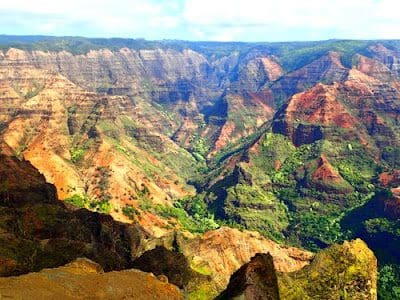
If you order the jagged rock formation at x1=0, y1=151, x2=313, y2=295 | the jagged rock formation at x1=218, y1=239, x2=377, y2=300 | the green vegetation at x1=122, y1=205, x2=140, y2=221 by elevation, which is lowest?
the green vegetation at x1=122, y1=205, x2=140, y2=221

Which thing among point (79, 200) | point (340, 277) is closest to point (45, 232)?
point (340, 277)

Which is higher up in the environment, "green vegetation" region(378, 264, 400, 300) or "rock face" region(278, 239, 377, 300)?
"rock face" region(278, 239, 377, 300)

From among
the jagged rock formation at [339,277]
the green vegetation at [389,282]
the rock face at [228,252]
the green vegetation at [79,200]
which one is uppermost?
the jagged rock formation at [339,277]

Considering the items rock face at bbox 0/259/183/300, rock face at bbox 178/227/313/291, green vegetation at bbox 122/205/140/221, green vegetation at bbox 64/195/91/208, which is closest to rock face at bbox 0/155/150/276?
rock face at bbox 178/227/313/291

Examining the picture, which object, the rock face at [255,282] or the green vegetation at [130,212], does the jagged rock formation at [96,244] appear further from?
the green vegetation at [130,212]

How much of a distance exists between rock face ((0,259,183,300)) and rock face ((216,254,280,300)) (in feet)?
23.8

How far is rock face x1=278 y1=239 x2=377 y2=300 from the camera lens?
71000mm

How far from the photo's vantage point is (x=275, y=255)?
138875mm

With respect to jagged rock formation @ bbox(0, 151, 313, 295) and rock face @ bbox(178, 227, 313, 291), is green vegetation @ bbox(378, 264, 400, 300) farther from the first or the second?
jagged rock formation @ bbox(0, 151, 313, 295)

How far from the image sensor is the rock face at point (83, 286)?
1932 inches

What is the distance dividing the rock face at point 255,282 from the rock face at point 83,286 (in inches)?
286

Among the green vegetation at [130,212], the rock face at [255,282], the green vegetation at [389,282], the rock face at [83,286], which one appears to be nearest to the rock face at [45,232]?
the rock face at [83,286]

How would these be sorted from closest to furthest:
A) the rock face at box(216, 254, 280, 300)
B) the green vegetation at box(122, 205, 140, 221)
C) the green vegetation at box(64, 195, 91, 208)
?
the rock face at box(216, 254, 280, 300)
the green vegetation at box(64, 195, 91, 208)
the green vegetation at box(122, 205, 140, 221)

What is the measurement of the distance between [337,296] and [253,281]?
23801 millimetres
